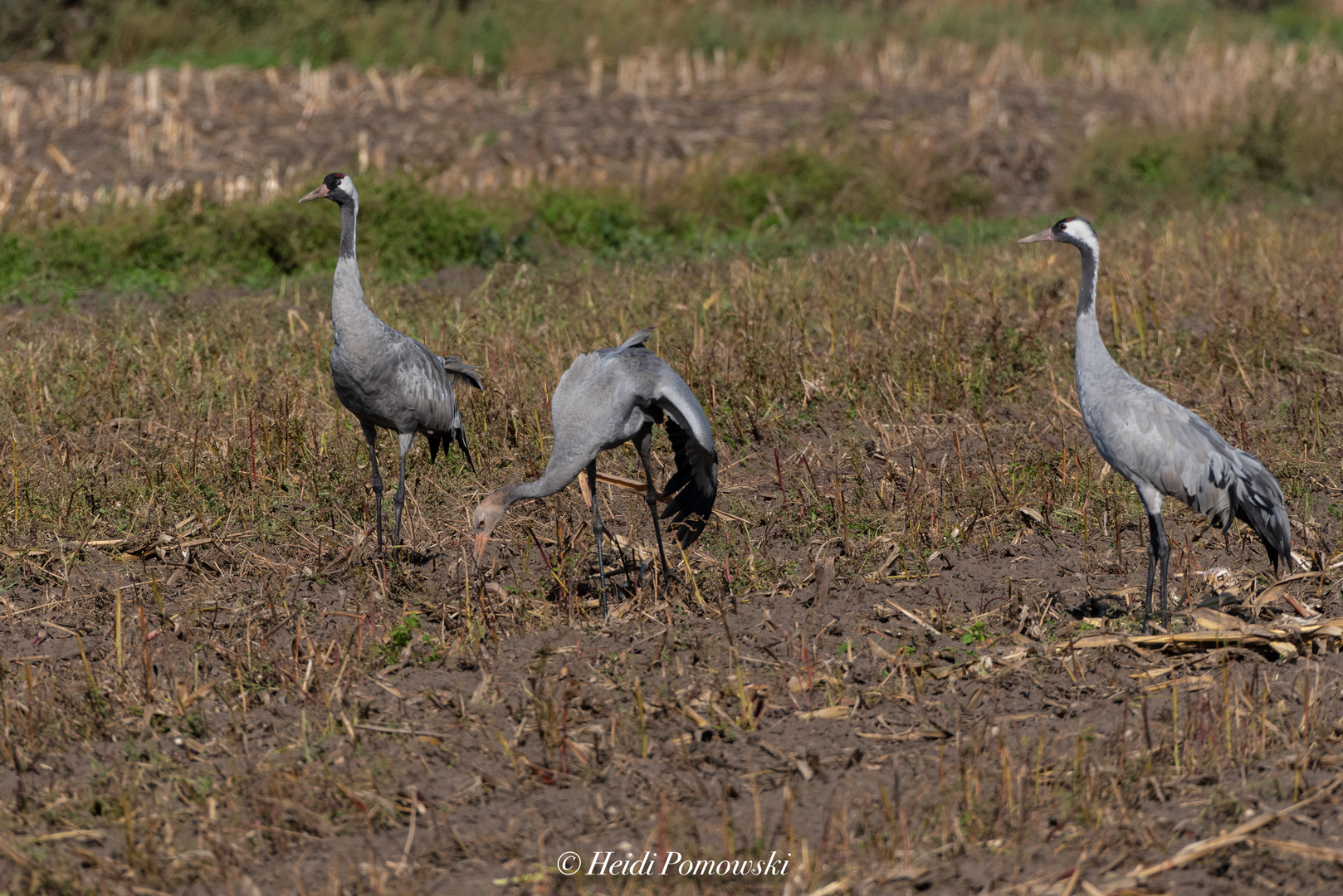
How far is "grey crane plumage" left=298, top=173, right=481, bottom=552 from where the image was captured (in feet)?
21.2

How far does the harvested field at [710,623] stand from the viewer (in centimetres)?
416

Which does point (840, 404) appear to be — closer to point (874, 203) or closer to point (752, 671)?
point (752, 671)

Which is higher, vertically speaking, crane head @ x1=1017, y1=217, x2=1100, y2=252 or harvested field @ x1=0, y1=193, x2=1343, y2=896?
crane head @ x1=1017, y1=217, x2=1100, y2=252

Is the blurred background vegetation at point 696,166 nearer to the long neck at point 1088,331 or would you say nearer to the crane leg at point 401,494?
the crane leg at point 401,494

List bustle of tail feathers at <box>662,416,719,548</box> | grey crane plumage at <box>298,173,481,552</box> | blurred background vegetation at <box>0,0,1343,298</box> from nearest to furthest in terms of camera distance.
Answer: bustle of tail feathers at <box>662,416,719,548</box>
grey crane plumage at <box>298,173,481,552</box>
blurred background vegetation at <box>0,0,1343,298</box>

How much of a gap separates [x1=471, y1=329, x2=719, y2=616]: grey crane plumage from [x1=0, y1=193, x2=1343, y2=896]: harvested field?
1.19 feet

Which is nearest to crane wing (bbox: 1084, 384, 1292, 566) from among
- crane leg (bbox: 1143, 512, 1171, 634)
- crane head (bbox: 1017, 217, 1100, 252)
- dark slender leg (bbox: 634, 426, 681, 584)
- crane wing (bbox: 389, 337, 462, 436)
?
crane leg (bbox: 1143, 512, 1171, 634)

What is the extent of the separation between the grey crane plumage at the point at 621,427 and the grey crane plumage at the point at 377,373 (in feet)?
3.55

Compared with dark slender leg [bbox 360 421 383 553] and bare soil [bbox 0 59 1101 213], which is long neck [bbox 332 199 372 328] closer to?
dark slender leg [bbox 360 421 383 553]

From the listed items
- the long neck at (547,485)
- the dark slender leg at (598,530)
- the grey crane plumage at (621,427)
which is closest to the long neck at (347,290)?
the grey crane plumage at (621,427)

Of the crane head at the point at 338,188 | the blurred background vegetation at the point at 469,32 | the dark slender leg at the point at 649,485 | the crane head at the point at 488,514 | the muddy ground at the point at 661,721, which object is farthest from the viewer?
the blurred background vegetation at the point at 469,32

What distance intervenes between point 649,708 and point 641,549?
5.23ft

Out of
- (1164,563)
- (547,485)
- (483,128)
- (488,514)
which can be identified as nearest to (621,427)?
(547,485)

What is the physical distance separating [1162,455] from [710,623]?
76.4 inches
